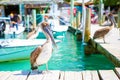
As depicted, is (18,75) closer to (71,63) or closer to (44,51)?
(44,51)

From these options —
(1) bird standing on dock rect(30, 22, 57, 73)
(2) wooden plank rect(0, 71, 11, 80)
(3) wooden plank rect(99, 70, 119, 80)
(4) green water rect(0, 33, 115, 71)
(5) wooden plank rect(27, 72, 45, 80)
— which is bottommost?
(4) green water rect(0, 33, 115, 71)

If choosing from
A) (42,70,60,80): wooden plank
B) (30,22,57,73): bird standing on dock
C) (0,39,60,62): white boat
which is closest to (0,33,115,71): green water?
(0,39,60,62): white boat

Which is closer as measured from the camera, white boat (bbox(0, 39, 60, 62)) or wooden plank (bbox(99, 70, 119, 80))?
wooden plank (bbox(99, 70, 119, 80))

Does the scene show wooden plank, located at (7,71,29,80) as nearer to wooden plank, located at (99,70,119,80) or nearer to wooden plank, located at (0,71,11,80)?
wooden plank, located at (0,71,11,80)

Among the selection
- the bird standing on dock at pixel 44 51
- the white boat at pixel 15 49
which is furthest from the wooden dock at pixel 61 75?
the white boat at pixel 15 49

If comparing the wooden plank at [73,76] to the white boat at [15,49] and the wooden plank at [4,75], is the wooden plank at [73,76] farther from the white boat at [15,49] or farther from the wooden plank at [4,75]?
the white boat at [15,49]

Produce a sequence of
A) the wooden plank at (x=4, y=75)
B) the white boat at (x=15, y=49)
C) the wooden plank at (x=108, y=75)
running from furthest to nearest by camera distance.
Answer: the white boat at (x=15, y=49) → the wooden plank at (x=4, y=75) → the wooden plank at (x=108, y=75)

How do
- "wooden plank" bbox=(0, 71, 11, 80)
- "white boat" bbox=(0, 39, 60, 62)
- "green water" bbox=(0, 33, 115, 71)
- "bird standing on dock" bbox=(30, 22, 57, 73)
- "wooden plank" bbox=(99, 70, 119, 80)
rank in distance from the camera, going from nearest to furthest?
"wooden plank" bbox=(99, 70, 119, 80) < "wooden plank" bbox=(0, 71, 11, 80) < "bird standing on dock" bbox=(30, 22, 57, 73) < "white boat" bbox=(0, 39, 60, 62) < "green water" bbox=(0, 33, 115, 71)

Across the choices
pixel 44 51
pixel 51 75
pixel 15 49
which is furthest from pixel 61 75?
pixel 15 49

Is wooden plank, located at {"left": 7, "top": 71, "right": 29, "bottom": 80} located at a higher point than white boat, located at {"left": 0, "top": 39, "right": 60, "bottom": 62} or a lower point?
higher

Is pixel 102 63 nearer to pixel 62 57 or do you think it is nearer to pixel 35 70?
pixel 62 57

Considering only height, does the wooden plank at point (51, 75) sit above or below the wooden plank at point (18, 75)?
below

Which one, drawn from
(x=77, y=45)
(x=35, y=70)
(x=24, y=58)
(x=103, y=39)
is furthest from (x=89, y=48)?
(x=35, y=70)

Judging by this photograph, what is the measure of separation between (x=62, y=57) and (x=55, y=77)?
12520 mm
